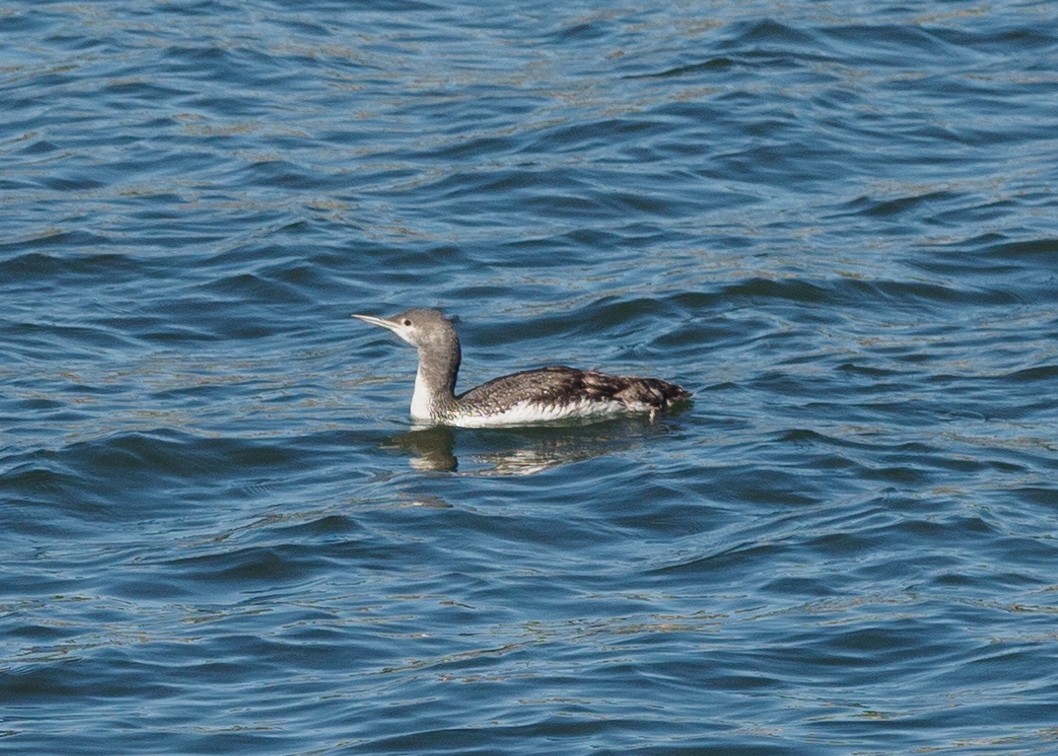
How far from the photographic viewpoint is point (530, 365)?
16.4 meters

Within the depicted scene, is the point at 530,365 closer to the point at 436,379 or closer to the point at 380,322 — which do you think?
the point at 436,379

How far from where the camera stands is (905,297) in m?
17.3

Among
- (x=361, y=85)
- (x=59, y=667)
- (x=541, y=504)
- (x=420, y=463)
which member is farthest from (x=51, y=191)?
(x=59, y=667)

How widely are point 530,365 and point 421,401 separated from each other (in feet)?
4.69

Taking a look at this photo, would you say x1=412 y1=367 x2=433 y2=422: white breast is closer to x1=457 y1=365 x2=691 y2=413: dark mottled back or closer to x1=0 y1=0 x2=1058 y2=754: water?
x1=0 y1=0 x2=1058 y2=754: water

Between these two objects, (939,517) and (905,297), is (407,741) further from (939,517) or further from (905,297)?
(905,297)

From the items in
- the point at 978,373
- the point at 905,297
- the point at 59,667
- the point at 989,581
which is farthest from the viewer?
the point at 905,297

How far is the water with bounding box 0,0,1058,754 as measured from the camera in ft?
34.4

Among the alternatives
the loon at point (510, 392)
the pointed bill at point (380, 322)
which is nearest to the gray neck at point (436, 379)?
the loon at point (510, 392)

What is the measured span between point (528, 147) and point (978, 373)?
22.0 feet

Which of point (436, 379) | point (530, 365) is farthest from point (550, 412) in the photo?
point (530, 365)

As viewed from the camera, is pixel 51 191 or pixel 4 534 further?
pixel 51 191

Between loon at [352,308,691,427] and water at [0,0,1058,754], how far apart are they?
219 mm

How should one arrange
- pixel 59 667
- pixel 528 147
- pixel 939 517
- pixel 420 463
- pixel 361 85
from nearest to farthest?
pixel 59 667 → pixel 939 517 → pixel 420 463 → pixel 528 147 → pixel 361 85
